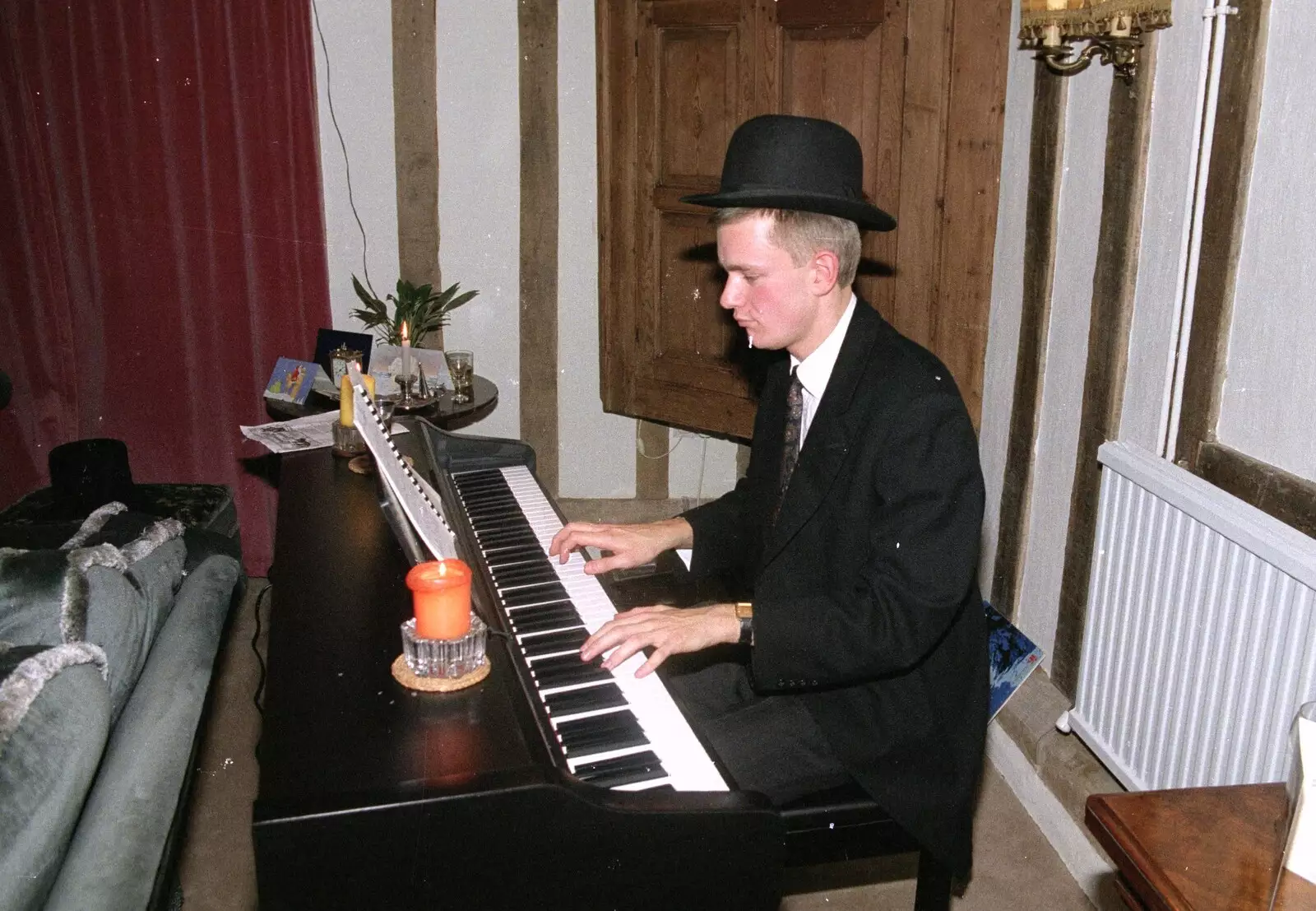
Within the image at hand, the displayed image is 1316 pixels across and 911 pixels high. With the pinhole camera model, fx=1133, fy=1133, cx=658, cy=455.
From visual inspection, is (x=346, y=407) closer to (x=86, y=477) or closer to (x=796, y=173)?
(x=796, y=173)

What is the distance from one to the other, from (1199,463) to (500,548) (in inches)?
52.7

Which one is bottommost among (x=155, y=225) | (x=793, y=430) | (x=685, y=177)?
(x=793, y=430)

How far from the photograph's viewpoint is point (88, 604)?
1571mm

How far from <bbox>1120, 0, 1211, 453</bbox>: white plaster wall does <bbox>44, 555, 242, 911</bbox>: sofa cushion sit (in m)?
1.86

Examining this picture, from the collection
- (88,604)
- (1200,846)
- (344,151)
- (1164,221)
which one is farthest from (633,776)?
(344,151)

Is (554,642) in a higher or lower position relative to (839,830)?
higher

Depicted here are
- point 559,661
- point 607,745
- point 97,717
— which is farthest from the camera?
point 559,661

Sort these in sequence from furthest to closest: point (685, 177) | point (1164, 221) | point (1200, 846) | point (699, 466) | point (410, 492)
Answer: point (699, 466) → point (685, 177) → point (1164, 221) → point (410, 492) → point (1200, 846)

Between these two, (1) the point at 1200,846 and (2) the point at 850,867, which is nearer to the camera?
(1) the point at 1200,846

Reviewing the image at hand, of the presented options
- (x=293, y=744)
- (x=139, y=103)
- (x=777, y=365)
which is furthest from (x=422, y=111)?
(x=293, y=744)

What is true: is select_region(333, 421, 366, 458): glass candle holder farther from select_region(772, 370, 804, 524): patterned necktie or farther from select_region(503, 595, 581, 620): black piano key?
select_region(772, 370, 804, 524): patterned necktie

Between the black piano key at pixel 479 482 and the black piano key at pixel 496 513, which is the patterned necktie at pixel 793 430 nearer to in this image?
the black piano key at pixel 496 513

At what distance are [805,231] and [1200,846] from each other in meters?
1.04

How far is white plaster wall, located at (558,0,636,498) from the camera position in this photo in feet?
13.5
